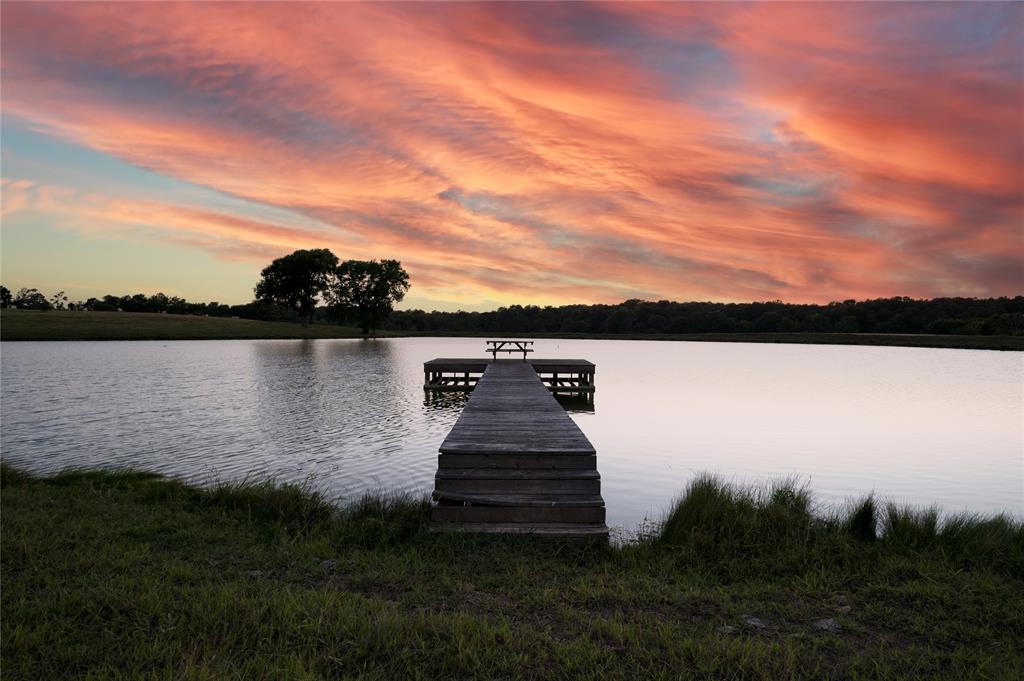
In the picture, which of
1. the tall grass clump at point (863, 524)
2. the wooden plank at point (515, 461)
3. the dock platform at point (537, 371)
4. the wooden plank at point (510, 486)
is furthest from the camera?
the dock platform at point (537, 371)

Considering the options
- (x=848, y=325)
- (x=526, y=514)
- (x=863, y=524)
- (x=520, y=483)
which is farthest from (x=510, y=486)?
(x=848, y=325)

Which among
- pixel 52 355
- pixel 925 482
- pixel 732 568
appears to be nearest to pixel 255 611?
pixel 732 568

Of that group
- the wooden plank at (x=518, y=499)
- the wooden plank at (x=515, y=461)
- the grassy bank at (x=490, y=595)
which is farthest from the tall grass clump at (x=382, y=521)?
the wooden plank at (x=515, y=461)

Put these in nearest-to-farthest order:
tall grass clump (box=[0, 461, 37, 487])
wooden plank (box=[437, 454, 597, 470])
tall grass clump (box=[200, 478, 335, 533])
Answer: tall grass clump (box=[200, 478, 335, 533]) < wooden plank (box=[437, 454, 597, 470]) < tall grass clump (box=[0, 461, 37, 487])

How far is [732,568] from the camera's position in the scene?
6363 mm

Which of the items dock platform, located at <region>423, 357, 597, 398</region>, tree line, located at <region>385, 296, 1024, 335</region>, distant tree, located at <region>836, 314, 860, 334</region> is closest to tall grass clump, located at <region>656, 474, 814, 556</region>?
dock platform, located at <region>423, 357, 597, 398</region>

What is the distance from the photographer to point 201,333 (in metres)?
79.3

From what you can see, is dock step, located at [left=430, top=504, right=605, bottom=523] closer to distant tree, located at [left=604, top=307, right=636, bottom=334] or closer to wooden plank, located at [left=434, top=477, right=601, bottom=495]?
wooden plank, located at [left=434, top=477, right=601, bottom=495]

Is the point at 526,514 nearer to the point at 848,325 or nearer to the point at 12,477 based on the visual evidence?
the point at 12,477

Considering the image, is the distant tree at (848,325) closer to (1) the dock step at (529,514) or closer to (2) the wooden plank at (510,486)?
(2) the wooden plank at (510,486)

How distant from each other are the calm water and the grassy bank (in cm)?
265

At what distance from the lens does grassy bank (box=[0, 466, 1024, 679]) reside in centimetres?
409

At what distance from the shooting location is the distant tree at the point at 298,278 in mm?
90188

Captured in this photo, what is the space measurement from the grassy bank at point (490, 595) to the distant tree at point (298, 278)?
3429 inches
